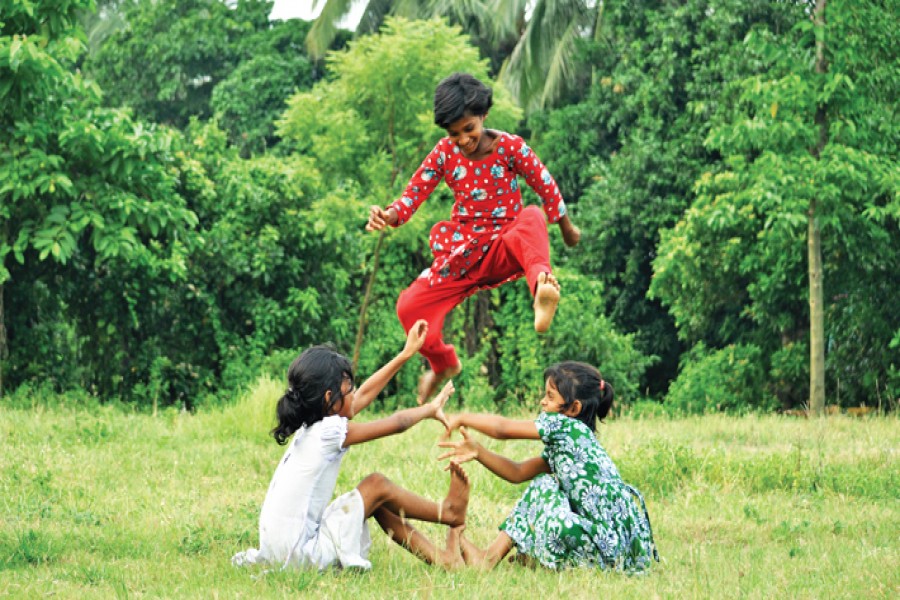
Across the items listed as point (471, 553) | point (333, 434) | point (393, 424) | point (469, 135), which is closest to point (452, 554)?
point (471, 553)

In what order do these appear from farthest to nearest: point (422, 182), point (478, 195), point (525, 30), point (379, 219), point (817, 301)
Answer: point (525, 30)
point (817, 301)
point (422, 182)
point (478, 195)
point (379, 219)

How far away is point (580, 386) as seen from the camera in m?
5.64

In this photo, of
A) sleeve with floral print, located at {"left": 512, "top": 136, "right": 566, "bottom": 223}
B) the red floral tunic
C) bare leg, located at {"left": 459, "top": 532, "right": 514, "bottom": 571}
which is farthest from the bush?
bare leg, located at {"left": 459, "top": 532, "right": 514, "bottom": 571}

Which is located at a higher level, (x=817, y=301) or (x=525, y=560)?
(x=817, y=301)

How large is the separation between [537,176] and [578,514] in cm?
176

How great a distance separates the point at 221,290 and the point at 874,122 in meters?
8.77

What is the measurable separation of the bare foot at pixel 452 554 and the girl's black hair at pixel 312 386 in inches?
32.9

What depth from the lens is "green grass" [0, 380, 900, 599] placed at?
5180 mm

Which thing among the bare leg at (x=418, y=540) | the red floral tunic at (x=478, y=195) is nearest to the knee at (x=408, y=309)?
the red floral tunic at (x=478, y=195)

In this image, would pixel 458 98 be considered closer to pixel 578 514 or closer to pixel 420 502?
pixel 420 502

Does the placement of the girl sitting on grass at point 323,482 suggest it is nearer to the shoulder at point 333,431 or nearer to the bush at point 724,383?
the shoulder at point 333,431

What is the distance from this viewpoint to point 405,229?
1773 cm

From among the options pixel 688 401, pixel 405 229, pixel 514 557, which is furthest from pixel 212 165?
pixel 514 557

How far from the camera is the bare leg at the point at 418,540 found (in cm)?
560
